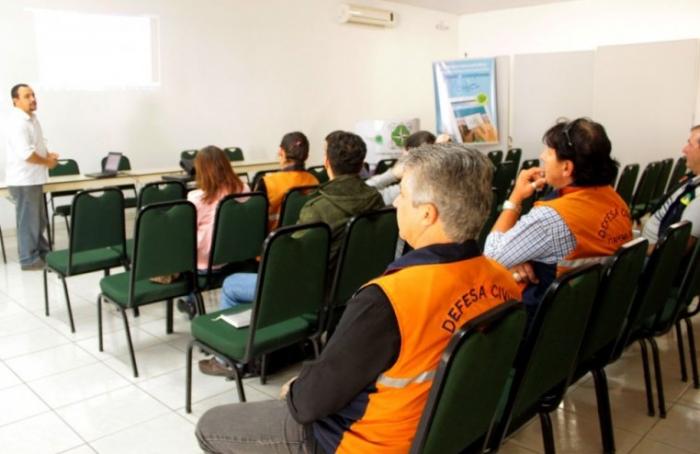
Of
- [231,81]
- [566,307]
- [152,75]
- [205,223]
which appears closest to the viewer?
[566,307]

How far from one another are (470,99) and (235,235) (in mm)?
7323

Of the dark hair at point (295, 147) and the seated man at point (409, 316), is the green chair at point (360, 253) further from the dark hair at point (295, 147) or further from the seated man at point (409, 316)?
the dark hair at point (295, 147)

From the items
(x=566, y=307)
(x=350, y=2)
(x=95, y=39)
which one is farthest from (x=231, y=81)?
(x=566, y=307)

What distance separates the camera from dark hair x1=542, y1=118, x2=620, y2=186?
2182mm

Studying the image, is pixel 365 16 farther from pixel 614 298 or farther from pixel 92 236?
pixel 614 298

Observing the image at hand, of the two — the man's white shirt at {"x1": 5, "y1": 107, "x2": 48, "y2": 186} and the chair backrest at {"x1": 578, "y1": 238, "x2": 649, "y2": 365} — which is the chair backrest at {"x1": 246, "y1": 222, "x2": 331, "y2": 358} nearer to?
the chair backrest at {"x1": 578, "y1": 238, "x2": 649, "y2": 365}

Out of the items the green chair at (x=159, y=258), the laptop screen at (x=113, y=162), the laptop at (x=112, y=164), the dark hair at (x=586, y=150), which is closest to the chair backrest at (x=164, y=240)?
the green chair at (x=159, y=258)

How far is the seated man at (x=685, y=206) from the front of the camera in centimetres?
285

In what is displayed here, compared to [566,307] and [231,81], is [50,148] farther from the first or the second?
[566,307]

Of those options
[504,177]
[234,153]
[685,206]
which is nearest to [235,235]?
[685,206]

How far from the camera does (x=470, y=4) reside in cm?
1032

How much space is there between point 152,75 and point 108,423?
5728 millimetres

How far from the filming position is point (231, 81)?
8195 mm

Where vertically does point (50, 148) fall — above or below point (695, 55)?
below
